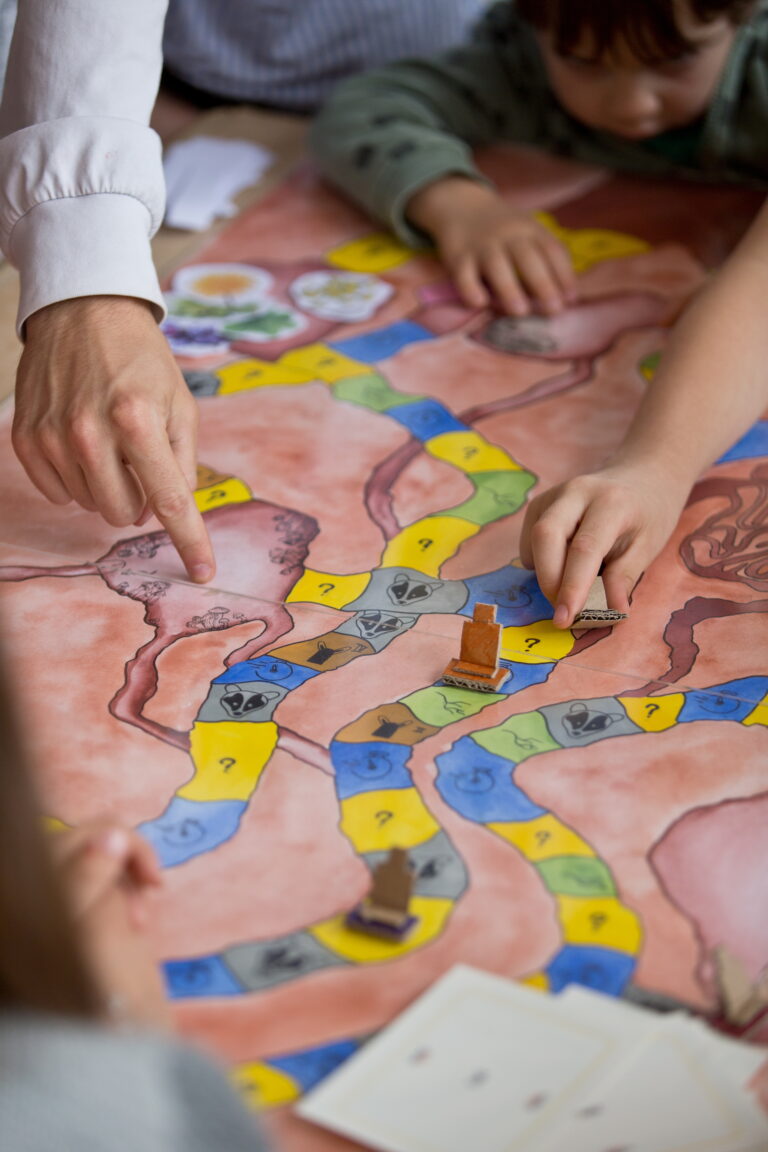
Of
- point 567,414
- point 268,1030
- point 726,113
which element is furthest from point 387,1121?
point 726,113

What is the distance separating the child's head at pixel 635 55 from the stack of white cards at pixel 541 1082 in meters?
0.95

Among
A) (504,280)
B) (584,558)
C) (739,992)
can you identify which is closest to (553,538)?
(584,558)

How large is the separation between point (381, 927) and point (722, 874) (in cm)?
18

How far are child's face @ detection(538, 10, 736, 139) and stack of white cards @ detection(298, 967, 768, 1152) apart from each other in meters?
0.96

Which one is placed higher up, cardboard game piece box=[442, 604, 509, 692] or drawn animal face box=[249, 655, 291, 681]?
cardboard game piece box=[442, 604, 509, 692]

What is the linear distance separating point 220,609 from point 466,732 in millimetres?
196

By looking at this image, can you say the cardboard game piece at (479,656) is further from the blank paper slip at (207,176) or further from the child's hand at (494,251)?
the blank paper slip at (207,176)

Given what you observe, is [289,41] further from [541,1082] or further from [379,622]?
[541,1082]

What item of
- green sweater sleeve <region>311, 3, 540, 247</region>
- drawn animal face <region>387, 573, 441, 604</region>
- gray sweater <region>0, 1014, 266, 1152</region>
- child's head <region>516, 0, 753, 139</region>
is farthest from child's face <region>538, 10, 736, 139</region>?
gray sweater <region>0, 1014, 266, 1152</region>

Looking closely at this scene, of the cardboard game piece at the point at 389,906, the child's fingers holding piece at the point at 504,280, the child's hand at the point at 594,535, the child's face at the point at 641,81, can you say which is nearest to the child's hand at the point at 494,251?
the child's fingers holding piece at the point at 504,280

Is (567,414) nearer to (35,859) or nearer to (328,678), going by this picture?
(328,678)

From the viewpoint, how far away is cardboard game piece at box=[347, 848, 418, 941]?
1.88 feet

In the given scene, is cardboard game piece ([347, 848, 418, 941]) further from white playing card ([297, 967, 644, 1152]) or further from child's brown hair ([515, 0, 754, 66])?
child's brown hair ([515, 0, 754, 66])

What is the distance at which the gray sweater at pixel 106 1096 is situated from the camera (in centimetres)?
36
